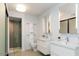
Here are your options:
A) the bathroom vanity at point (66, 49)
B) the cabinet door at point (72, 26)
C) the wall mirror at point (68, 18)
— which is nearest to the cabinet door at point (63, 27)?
the wall mirror at point (68, 18)

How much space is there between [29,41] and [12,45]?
0.89 metres

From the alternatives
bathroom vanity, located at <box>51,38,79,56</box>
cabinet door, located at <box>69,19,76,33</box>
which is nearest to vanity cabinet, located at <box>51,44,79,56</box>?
bathroom vanity, located at <box>51,38,79,56</box>

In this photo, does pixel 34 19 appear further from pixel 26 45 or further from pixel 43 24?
pixel 26 45

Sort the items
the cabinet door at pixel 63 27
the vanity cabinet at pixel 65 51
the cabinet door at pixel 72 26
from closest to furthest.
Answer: the vanity cabinet at pixel 65 51, the cabinet door at pixel 72 26, the cabinet door at pixel 63 27

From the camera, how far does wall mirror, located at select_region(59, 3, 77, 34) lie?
2393mm

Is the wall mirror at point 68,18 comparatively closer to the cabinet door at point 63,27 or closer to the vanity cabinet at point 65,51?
the cabinet door at point 63,27

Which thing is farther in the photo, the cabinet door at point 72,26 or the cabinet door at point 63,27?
the cabinet door at point 63,27

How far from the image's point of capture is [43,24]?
4254 mm

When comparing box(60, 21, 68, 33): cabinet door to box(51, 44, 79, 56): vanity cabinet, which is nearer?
box(51, 44, 79, 56): vanity cabinet

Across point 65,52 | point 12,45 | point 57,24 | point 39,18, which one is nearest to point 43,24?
point 39,18

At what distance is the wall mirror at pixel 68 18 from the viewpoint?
94.2 inches

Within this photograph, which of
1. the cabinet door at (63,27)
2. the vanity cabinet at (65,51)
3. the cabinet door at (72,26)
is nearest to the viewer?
the vanity cabinet at (65,51)

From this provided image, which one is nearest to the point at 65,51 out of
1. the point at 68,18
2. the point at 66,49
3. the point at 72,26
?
the point at 66,49

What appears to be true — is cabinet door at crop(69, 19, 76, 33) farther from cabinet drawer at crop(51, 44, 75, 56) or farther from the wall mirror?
cabinet drawer at crop(51, 44, 75, 56)
